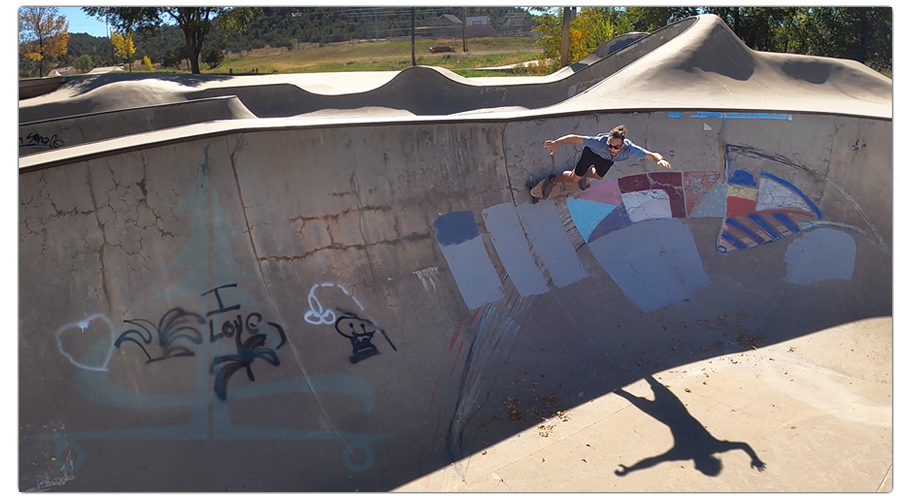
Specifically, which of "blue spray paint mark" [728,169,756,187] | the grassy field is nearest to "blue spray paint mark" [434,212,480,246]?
"blue spray paint mark" [728,169,756,187]

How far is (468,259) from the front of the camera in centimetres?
698

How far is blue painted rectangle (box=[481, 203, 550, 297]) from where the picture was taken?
7.13 meters

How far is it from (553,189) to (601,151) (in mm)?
1058

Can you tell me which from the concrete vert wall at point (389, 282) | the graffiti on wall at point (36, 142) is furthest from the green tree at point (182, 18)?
the concrete vert wall at point (389, 282)

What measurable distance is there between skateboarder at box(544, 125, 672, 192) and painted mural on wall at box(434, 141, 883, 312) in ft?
Answer: 2.99

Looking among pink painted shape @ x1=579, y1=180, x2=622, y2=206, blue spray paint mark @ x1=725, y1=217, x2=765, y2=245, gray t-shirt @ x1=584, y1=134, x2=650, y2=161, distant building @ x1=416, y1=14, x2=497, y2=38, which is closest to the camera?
gray t-shirt @ x1=584, y1=134, x2=650, y2=161

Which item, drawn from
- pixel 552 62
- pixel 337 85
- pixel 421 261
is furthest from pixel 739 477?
pixel 552 62

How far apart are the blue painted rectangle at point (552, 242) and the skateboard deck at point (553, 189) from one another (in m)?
0.13

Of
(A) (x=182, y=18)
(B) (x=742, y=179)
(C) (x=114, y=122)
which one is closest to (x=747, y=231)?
(B) (x=742, y=179)

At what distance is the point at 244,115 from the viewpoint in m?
11.1

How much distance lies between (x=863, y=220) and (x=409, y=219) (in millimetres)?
6447

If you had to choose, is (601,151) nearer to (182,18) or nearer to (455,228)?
(455,228)

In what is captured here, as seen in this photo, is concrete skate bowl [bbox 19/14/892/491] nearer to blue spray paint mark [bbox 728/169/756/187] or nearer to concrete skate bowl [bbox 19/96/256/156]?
blue spray paint mark [bbox 728/169/756/187]

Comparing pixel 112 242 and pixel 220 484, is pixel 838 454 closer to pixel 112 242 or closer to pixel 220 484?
pixel 220 484
